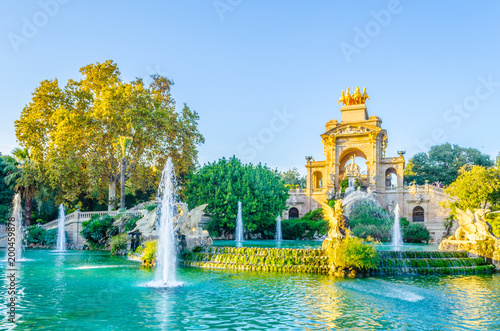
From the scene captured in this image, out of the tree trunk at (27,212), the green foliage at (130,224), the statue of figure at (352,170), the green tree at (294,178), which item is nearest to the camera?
the green foliage at (130,224)

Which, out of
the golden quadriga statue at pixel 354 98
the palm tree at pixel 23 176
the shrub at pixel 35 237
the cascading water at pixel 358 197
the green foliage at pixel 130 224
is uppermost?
the golden quadriga statue at pixel 354 98

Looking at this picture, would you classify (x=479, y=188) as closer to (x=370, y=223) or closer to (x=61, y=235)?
(x=370, y=223)

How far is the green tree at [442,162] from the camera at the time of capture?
56.8 meters

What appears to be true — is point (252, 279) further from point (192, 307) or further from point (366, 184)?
point (366, 184)

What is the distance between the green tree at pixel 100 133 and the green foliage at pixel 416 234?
1853cm

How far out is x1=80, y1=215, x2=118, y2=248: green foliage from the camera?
29125mm

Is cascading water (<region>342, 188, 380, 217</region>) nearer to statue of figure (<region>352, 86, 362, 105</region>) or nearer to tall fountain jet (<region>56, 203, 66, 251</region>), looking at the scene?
statue of figure (<region>352, 86, 362, 105</region>)

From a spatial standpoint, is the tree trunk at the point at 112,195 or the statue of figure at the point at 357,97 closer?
the tree trunk at the point at 112,195

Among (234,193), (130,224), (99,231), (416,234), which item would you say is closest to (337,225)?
(130,224)

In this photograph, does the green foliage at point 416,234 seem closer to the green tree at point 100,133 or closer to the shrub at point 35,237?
the green tree at point 100,133

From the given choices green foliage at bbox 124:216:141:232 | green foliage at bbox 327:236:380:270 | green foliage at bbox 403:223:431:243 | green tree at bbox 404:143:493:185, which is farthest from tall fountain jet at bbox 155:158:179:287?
green tree at bbox 404:143:493:185

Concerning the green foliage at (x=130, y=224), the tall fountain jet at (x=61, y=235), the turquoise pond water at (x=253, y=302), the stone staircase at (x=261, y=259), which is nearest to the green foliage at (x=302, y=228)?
the green foliage at (x=130, y=224)

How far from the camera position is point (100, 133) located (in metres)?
32.9

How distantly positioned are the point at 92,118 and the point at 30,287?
72.5ft
